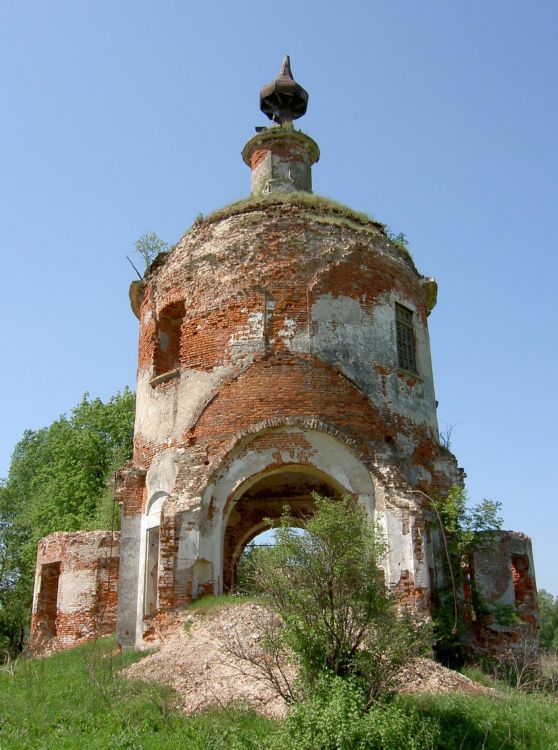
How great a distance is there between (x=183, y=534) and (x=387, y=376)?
13.7ft

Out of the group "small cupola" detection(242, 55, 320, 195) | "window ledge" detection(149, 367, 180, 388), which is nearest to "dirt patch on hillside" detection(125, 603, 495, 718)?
"window ledge" detection(149, 367, 180, 388)

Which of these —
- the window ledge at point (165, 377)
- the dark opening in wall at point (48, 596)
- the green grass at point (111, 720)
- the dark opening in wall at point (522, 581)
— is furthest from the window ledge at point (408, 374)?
the dark opening in wall at point (48, 596)

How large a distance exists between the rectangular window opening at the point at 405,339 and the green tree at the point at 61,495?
34.1ft

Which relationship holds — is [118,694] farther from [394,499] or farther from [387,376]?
[387,376]

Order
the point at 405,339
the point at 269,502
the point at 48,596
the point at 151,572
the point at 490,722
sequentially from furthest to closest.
Answer: the point at 48,596
the point at 269,502
the point at 405,339
the point at 151,572
the point at 490,722

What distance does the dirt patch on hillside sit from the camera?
7727 mm

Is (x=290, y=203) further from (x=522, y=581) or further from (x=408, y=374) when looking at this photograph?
(x=522, y=581)

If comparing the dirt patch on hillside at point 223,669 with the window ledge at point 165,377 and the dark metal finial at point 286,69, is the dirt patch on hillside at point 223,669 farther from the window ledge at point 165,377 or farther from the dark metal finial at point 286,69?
the dark metal finial at point 286,69

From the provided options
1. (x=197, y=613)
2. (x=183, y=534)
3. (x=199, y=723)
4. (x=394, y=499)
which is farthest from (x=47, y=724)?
(x=394, y=499)

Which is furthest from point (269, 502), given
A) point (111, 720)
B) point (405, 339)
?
point (111, 720)

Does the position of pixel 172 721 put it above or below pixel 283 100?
below

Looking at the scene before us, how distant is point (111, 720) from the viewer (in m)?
7.46

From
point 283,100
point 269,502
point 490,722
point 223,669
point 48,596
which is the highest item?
point 283,100

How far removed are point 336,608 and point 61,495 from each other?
57.5 ft
